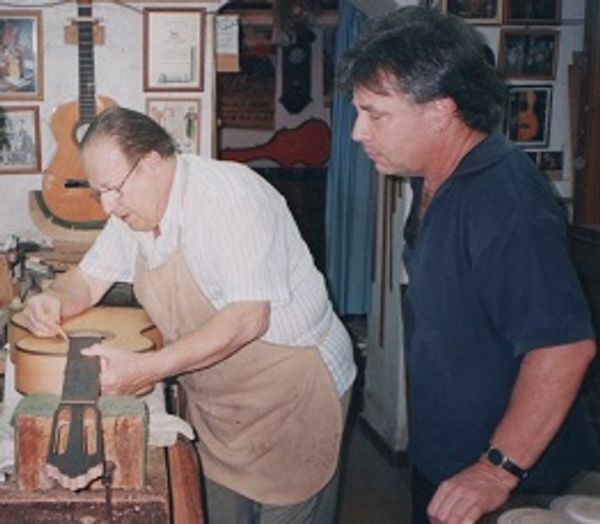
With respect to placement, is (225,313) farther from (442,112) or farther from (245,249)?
(442,112)

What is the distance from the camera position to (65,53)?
14.1ft

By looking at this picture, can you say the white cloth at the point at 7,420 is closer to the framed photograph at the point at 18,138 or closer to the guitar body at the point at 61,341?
the guitar body at the point at 61,341

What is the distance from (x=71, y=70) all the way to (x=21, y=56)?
0.24m

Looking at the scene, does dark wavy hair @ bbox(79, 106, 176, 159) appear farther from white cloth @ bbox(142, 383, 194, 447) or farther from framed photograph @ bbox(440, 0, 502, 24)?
framed photograph @ bbox(440, 0, 502, 24)

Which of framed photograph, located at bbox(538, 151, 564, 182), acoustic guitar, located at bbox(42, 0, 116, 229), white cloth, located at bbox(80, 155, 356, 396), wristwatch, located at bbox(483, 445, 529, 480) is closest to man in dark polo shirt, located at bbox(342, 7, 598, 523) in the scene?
wristwatch, located at bbox(483, 445, 529, 480)

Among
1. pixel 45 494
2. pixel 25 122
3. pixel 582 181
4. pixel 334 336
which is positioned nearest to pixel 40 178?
pixel 25 122

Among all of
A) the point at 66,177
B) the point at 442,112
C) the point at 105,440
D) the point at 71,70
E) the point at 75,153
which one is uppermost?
the point at 71,70

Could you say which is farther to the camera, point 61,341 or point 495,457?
point 61,341

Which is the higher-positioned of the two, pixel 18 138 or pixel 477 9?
pixel 477 9

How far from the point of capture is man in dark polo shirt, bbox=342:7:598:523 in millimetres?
1675

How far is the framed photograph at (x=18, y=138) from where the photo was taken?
429cm

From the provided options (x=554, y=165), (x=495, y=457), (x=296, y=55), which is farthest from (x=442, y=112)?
(x=296, y=55)

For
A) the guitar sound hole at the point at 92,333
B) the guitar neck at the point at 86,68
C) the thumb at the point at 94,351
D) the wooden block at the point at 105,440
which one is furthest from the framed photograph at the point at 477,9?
the wooden block at the point at 105,440

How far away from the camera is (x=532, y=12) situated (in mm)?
4516
